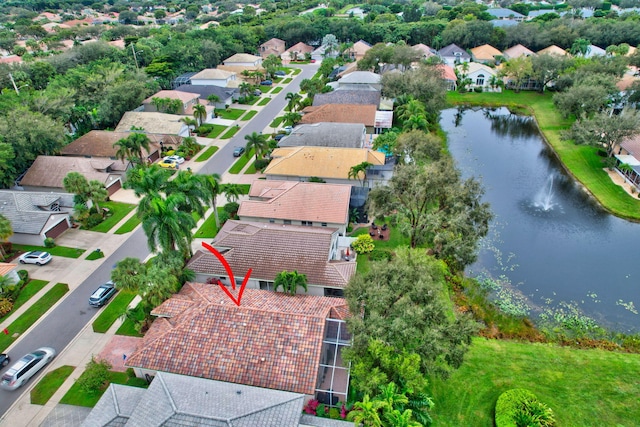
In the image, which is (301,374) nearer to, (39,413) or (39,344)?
(39,413)

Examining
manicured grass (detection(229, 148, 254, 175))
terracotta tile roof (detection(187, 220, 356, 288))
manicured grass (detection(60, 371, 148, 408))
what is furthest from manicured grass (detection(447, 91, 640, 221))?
manicured grass (detection(60, 371, 148, 408))

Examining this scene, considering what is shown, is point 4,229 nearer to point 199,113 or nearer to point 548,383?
point 199,113

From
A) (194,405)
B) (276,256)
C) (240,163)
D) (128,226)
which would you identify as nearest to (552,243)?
(276,256)

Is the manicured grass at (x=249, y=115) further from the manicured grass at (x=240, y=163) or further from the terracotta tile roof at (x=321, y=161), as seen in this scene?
the terracotta tile roof at (x=321, y=161)

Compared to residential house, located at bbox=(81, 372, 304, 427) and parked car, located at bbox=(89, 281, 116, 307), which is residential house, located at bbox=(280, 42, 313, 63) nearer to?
parked car, located at bbox=(89, 281, 116, 307)

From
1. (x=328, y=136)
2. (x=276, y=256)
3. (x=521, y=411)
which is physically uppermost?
(x=328, y=136)
